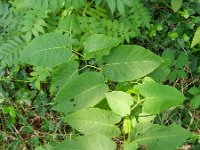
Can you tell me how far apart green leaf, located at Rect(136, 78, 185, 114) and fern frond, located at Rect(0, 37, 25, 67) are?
36.2 inches

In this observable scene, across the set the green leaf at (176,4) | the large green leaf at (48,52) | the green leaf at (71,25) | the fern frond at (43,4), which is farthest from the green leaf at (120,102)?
the green leaf at (176,4)

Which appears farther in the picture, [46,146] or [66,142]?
[46,146]

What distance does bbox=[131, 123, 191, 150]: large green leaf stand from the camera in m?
1.73

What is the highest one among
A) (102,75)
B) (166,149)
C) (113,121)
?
(102,75)

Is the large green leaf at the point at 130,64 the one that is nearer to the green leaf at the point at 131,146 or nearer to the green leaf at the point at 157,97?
the green leaf at the point at 157,97

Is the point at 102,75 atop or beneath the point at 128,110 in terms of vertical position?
atop

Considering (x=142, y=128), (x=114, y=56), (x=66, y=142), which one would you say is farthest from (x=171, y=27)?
(x=66, y=142)

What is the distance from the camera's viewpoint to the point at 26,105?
259cm

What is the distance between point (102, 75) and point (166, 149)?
1.60 ft

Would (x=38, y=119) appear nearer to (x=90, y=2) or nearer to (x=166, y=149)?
(x=90, y=2)

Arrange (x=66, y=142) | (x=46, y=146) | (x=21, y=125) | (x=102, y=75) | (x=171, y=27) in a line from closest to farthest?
(x=66, y=142) → (x=102, y=75) → (x=46, y=146) → (x=21, y=125) → (x=171, y=27)

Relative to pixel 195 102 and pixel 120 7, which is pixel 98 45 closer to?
pixel 120 7

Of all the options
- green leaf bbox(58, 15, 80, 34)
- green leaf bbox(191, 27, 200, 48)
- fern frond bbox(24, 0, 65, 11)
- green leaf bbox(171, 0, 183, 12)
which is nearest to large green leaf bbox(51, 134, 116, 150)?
green leaf bbox(58, 15, 80, 34)

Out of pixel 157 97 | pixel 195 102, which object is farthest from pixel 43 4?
pixel 195 102
